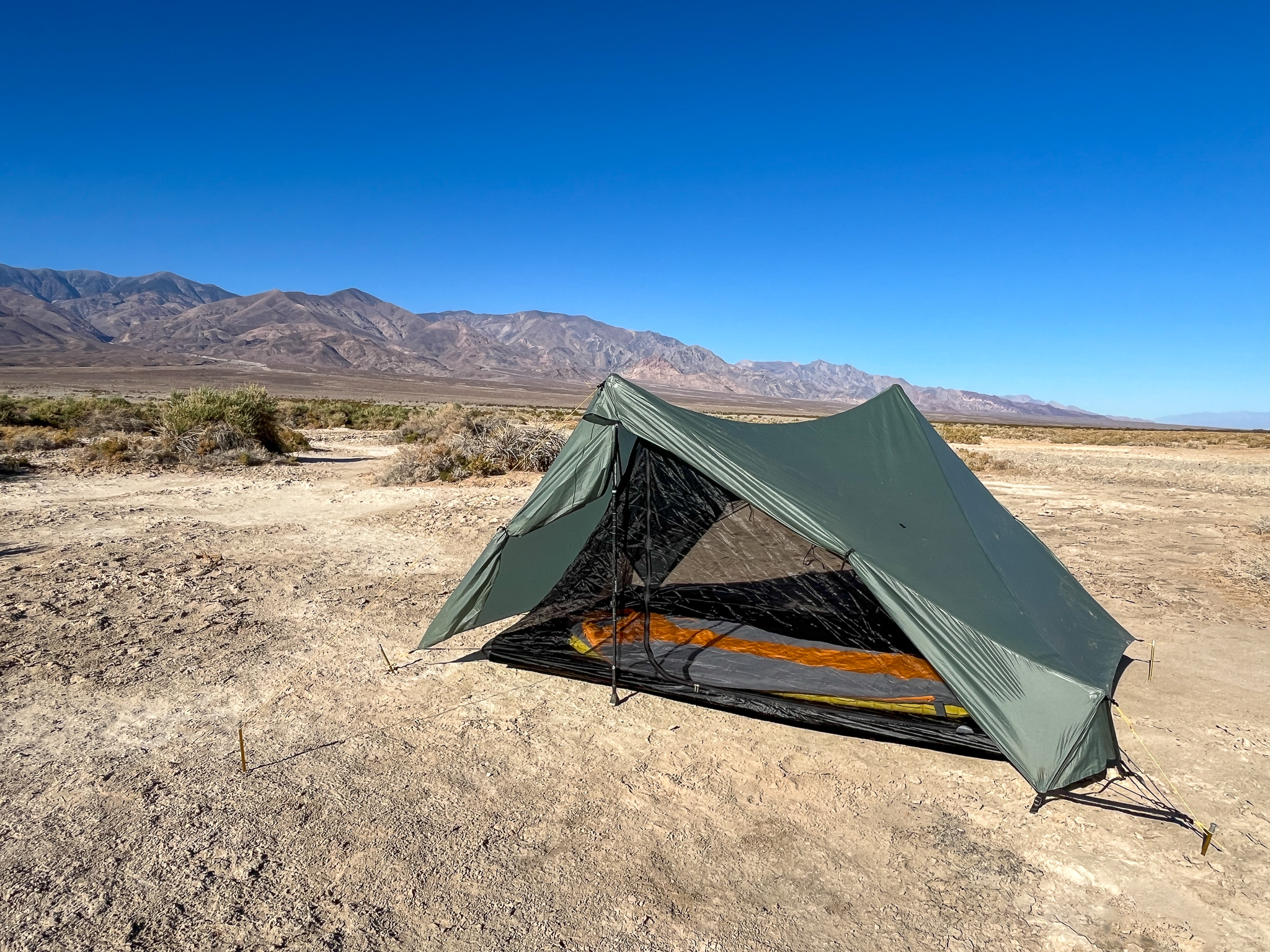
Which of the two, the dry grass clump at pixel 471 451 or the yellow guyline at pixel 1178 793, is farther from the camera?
the dry grass clump at pixel 471 451

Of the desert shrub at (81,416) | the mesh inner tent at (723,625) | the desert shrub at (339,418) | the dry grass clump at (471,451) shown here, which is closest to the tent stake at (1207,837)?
the mesh inner tent at (723,625)

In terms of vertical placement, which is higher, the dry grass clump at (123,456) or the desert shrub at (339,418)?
the desert shrub at (339,418)

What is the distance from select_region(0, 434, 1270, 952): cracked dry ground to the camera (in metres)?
2.71

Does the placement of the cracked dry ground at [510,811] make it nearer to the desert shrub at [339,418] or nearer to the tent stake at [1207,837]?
the tent stake at [1207,837]

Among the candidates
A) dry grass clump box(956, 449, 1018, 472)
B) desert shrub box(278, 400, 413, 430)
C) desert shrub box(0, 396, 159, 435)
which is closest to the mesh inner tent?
dry grass clump box(956, 449, 1018, 472)

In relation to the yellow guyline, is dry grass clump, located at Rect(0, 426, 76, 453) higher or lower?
higher

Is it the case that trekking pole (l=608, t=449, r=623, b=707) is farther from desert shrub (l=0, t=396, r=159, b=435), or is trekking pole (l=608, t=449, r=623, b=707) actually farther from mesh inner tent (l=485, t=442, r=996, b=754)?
desert shrub (l=0, t=396, r=159, b=435)

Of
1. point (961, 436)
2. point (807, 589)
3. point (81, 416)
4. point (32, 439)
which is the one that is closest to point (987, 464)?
point (961, 436)

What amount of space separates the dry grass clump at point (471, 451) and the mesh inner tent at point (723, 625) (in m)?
7.37

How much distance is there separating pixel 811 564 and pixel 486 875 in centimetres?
417

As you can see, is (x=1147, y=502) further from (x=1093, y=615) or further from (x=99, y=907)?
(x=99, y=907)

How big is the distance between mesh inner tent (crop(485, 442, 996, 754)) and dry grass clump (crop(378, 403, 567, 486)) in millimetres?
7373

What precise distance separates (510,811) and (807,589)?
3481 millimetres

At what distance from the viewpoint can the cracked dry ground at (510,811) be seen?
8.88 ft
